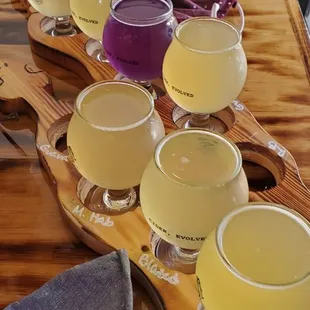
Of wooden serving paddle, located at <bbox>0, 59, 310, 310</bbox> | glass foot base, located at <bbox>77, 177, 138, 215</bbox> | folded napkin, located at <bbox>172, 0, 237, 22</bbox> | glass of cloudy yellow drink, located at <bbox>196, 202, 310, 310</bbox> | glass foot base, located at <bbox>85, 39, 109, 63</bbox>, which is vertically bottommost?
glass foot base, located at <bbox>77, 177, 138, 215</bbox>

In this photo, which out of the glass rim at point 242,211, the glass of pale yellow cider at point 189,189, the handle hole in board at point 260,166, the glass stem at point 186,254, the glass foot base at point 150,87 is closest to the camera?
the glass rim at point 242,211

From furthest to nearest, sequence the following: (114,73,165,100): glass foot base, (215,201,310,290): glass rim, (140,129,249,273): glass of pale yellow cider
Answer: (114,73,165,100): glass foot base, (140,129,249,273): glass of pale yellow cider, (215,201,310,290): glass rim

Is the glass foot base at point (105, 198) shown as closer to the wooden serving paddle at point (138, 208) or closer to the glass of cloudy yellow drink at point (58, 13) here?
the wooden serving paddle at point (138, 208)

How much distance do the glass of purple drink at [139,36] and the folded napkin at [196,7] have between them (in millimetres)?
109

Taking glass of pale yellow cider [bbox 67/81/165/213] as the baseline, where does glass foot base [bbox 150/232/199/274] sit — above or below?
below

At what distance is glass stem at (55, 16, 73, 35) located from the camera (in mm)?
1208

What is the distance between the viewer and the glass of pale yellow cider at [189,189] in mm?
714

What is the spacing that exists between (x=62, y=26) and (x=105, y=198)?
0.45 meters

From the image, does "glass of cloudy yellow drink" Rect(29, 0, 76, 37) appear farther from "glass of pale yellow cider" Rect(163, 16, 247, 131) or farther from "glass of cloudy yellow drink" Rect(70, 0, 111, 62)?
"glass of pale yellow cider" Rect(163, 16, 247, 131)

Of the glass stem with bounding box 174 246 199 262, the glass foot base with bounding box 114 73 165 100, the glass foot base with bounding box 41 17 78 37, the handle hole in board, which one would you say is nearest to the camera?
the glass stem with bounding box 174 246 199 262

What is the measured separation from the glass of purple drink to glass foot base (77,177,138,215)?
216 millimetres

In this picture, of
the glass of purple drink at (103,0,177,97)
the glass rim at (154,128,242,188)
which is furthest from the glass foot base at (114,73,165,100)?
the glass rim at (154,128,242,188)

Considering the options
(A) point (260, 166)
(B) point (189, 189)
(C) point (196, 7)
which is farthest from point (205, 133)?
(C) point (196, 7)

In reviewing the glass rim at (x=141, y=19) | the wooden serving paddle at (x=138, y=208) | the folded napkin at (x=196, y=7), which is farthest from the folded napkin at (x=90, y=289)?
the folded napkin at (x=196, y=7)
